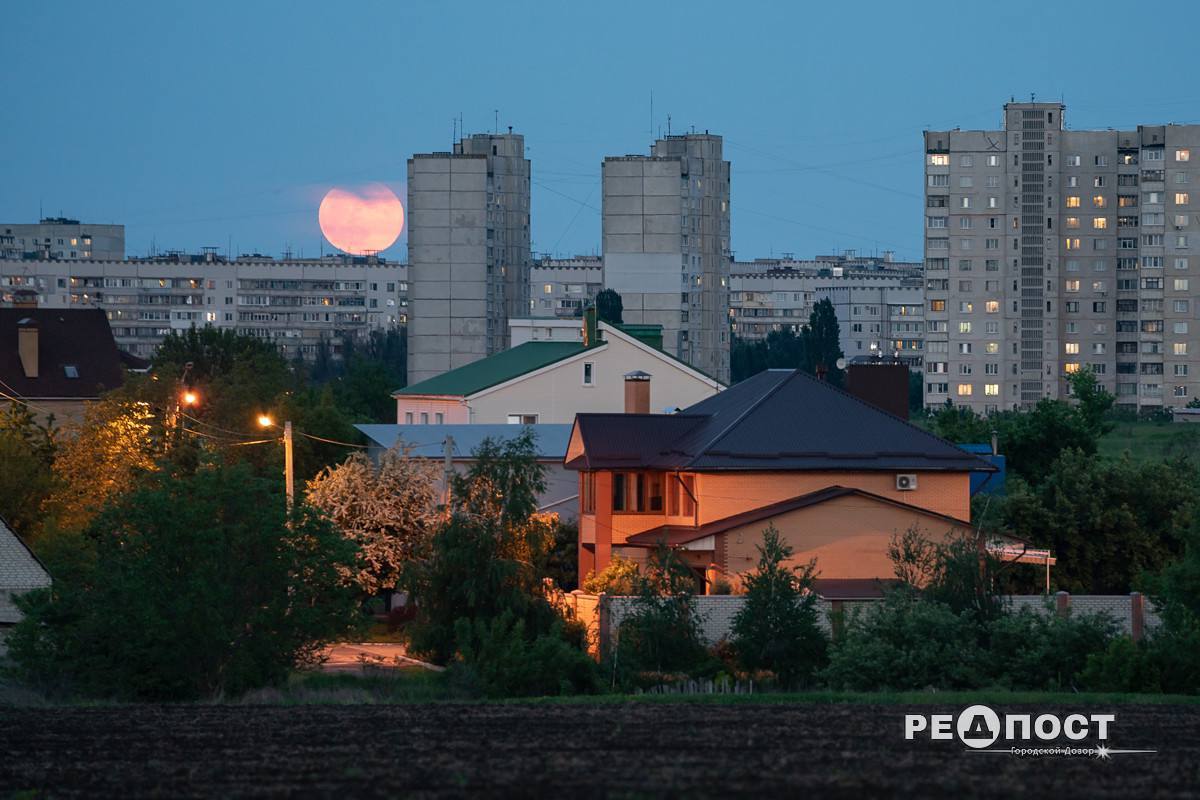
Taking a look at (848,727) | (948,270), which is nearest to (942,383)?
(948,270)

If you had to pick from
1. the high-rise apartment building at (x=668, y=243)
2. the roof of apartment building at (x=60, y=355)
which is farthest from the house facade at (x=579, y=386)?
the high-rise apartment building at (x=668, y=243)

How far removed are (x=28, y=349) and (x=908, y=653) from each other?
172ft

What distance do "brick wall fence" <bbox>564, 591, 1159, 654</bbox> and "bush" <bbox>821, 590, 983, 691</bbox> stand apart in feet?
8.45

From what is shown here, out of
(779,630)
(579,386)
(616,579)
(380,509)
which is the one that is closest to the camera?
(779,630)

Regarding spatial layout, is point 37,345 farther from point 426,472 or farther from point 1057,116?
point 1057,116

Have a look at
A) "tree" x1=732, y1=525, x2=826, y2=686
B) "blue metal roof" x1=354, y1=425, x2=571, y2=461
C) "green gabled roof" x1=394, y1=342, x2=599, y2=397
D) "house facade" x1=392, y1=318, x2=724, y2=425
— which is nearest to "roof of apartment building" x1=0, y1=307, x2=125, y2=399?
"green gabled roof" x1=394, y1=342, x2=599, y2=397

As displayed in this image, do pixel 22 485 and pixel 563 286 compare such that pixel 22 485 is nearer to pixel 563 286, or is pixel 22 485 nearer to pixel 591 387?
pixel 591 387

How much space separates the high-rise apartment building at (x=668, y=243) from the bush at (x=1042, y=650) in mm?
103460

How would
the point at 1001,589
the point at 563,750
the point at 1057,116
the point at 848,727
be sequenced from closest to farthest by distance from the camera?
the point at 563,750 → the point at 848,727 → the point at 1001,589 → the point at 1057,116

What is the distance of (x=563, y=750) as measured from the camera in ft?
57.5

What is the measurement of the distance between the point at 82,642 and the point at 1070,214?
382 feet

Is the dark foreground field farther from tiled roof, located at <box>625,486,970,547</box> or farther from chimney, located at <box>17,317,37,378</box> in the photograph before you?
chimney, located at <box>17,317,37,378</box>

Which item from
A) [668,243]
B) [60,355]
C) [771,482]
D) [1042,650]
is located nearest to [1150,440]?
[668,243]

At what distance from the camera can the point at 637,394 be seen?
49.5 m
